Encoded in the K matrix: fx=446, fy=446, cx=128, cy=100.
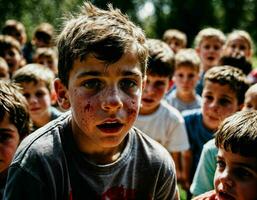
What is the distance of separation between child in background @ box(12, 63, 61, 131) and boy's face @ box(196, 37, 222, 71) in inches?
143

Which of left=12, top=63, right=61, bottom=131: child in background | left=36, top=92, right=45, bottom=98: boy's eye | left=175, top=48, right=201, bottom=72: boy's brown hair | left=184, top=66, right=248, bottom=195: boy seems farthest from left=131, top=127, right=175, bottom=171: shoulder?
left=175, top=48, right=201, bottom=72: boy's brown hair

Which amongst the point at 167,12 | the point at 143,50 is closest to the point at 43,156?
Answer: the point at 143,50

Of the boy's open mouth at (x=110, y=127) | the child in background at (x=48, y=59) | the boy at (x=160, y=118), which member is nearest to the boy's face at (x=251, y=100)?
the boy at (x=160, y=118)

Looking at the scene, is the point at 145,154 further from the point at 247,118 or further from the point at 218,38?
the point at 218,38

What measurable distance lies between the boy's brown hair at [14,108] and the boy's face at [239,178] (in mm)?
1452

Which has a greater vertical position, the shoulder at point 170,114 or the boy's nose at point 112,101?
the boy's nose at point 112,101

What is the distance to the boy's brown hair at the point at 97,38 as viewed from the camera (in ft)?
6.61

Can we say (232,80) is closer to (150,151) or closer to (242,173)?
(242,173)

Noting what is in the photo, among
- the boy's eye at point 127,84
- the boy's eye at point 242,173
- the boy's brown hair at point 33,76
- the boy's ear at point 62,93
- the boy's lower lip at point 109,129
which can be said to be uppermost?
the boy's eye at point 127,84

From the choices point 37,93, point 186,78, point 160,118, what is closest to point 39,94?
point 37,93

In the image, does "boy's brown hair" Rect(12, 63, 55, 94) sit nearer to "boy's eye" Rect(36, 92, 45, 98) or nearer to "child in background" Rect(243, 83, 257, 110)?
"boy's eye" Rect(36, 92, 45, 98)

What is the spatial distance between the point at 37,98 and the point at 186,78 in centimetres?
227

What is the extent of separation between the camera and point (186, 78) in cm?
616

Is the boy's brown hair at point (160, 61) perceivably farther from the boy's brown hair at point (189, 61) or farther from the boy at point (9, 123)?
the boy at point (9, 123)
